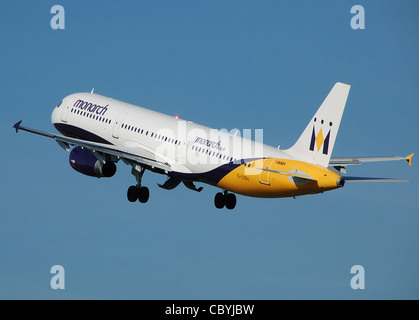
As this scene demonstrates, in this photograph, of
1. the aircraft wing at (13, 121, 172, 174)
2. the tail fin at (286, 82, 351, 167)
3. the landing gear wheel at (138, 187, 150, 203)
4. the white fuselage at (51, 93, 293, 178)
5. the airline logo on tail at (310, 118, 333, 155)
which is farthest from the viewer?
the landing gear wheel at (138, 187, 150, 203)

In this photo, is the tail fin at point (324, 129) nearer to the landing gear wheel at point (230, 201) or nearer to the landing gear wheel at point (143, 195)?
the landing gear wheel at point (230, 201)

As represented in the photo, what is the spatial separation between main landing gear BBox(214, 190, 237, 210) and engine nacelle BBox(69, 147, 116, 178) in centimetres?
786

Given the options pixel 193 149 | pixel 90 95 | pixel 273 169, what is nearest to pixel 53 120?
pixel 90 95

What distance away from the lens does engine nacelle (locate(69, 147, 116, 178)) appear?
83812 millimetres

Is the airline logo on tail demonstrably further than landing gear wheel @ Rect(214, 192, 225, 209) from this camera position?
No

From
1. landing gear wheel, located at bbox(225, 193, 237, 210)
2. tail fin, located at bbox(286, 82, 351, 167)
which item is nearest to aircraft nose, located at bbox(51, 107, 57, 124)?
landing gear wheel, located at bbox(225, 193, 237, 210)

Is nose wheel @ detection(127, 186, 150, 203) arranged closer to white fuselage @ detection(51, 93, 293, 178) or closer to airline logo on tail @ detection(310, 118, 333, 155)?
white fuselage @ detection(51, 93, 293, 178)

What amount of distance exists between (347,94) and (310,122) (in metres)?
3.15

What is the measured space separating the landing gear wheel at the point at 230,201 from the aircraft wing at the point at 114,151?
455 cm

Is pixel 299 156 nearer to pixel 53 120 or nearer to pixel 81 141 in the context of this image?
pixel 81 141

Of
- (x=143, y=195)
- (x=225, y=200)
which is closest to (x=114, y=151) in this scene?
(x=143, y=195)

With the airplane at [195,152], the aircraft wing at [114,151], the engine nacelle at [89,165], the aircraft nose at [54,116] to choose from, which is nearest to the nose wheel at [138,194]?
the airplane at [195,152]

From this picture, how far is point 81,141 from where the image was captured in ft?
270

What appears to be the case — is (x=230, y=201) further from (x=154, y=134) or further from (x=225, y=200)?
(x=154, y=134)
